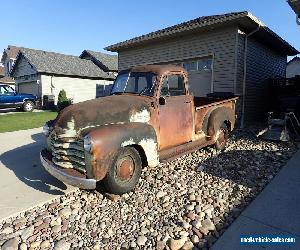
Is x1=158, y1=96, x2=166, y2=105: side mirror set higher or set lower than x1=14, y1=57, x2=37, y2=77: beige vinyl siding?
lower

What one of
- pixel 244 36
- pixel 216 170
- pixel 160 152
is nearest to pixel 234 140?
pixel 216 170

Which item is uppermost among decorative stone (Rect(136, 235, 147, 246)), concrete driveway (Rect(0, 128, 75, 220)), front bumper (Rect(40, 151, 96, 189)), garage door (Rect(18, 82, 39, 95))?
garage door (Rect(18, 82, 39, 95))

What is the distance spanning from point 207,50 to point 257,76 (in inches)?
115

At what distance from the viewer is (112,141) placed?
4348 millimetres

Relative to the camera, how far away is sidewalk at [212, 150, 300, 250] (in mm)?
3490

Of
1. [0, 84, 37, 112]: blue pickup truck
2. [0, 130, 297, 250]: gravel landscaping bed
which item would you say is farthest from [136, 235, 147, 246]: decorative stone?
[0, 84, 37, 112]: blue pickup truck

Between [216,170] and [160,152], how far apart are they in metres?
1.44

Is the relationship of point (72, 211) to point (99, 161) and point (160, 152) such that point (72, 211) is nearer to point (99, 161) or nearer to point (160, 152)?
point (99, 161)

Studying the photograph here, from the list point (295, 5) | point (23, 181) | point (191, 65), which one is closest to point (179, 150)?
point (23, 181)

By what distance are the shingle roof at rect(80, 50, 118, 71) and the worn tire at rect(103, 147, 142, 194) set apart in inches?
1125

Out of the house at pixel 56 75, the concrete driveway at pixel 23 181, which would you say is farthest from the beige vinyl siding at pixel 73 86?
the concrete driveway at pixel 23 181

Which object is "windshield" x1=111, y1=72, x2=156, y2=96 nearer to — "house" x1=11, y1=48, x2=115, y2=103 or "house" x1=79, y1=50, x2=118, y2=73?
"house" x1=11, y1=48, x2=115, y2=103

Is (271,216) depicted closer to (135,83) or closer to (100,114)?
(100,114)

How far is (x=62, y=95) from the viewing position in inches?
958
